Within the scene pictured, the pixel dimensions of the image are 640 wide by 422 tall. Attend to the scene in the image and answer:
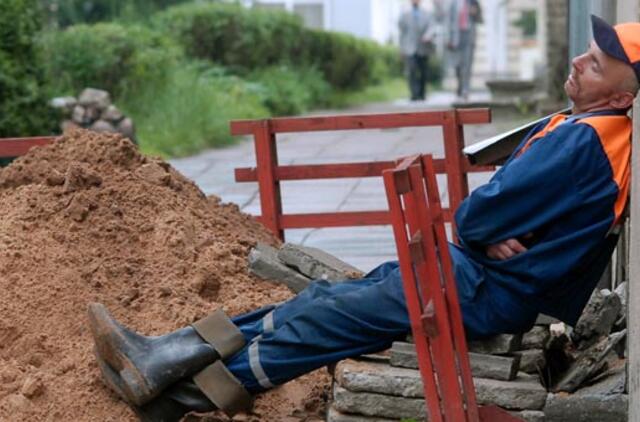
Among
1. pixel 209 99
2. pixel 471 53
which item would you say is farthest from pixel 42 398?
pixel 471 53

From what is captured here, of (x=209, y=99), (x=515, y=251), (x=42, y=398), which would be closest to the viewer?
(x=515, y=251)

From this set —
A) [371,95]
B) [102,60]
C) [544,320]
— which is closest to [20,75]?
[102,60]

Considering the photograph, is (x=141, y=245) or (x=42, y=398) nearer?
(x=42, y=398)

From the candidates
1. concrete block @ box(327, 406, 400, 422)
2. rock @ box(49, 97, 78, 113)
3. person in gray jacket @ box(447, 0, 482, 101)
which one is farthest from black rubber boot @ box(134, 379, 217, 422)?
person in gray jacket @ box(447, 0, 482, 101)

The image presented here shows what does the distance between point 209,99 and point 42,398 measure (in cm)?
1287

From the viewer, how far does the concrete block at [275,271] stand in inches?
234

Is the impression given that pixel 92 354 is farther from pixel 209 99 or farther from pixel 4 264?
pixel 209 99

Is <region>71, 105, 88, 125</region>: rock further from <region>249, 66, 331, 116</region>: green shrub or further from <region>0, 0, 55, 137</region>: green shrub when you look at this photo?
<region>249, 66, 331, 116</region>: green shrub

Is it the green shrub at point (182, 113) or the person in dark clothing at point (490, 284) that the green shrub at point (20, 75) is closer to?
the green shrub at point (182, 113)

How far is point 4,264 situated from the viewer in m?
5.78

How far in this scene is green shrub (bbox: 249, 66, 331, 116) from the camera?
2103 cm

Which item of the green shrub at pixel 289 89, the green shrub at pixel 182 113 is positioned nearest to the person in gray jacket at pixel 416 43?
the green shrub at pixel 289 89

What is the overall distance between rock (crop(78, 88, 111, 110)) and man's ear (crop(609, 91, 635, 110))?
10.8 metres

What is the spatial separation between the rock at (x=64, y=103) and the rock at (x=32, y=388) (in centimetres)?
950
